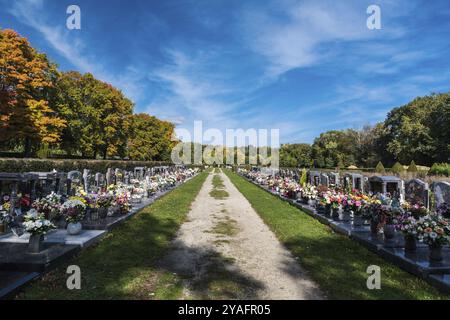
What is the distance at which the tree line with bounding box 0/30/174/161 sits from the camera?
26.6m

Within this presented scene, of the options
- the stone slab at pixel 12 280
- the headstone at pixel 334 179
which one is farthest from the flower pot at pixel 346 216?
the stone slab at pixel 12 280

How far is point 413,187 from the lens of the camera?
45.1ft

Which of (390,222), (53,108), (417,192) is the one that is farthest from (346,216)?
(53,108)

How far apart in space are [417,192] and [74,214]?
1241cm

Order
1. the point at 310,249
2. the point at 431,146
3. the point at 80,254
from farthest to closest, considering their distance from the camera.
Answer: the point at 431,146 < the point at 310,249 < the point at 80,254

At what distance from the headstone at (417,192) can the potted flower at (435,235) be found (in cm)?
457

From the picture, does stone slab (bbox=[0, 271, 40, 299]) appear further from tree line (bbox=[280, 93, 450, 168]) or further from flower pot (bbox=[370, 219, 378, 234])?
tree line (bbox=[280, 93, 450, 168])

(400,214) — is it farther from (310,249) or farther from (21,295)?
(21,295)

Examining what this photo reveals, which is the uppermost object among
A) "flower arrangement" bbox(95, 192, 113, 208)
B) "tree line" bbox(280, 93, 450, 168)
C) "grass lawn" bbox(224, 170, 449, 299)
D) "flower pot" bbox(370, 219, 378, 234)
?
"tree line" bbox(280, 93, 450, 168)

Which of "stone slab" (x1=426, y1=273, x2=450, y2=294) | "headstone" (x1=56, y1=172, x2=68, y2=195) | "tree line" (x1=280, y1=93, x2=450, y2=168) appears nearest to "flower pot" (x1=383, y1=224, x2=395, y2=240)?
"stone slab" (x1=426, y1=273, x2=450, y2=294)

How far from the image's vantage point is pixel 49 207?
10.0 m

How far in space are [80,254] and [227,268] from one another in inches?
138

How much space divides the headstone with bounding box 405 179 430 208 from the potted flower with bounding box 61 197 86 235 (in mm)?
10719
